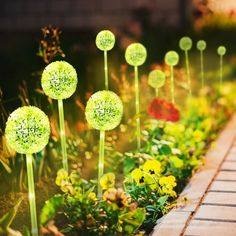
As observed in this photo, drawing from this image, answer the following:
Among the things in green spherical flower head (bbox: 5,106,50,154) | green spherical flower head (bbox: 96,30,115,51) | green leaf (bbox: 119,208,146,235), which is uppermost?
green spherical flower head (bbox: 96,30,115,51)

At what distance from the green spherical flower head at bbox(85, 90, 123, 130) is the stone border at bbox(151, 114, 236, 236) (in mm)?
576

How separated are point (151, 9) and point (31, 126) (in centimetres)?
641

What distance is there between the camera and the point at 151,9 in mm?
9102

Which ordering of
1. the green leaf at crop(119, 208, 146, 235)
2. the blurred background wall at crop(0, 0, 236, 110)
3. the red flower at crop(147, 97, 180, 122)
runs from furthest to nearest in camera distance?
1. the blurred background wall at crop(0, 0, 236, 110)
2. the red flower at crop(147, 97, 180, 122)
3. the green leaf at crop(119, 208, 146, 235)

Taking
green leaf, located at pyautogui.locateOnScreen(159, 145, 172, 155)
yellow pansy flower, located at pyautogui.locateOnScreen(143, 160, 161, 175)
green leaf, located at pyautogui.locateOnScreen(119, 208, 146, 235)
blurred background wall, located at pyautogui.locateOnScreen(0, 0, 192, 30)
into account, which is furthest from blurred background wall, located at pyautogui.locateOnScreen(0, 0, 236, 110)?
green leaf, located at pyautogui.locateOnScreen(119, 208, 146, 235)

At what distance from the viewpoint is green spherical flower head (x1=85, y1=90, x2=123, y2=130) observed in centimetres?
331

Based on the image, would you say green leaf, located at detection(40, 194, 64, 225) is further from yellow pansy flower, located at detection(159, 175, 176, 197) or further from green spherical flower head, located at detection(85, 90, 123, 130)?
yellow pansy flower, located at detection(159, 175, 176, 197)

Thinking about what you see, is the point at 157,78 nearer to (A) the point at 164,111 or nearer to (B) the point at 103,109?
(A) the point at 164,111

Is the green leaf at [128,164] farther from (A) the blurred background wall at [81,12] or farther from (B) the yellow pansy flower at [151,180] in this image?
(A) the blurred background wall at [81,12]

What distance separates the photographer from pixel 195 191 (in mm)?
3863

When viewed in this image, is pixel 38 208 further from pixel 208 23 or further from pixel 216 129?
pixel 208 23

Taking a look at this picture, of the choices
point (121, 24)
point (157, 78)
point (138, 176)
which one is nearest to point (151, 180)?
point (138, 176)

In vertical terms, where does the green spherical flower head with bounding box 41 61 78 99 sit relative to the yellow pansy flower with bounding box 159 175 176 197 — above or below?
above

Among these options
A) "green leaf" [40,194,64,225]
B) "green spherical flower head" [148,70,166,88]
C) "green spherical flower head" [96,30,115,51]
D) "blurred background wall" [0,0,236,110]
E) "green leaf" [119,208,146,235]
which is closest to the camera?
"green leaf" [40,194,64,225]
